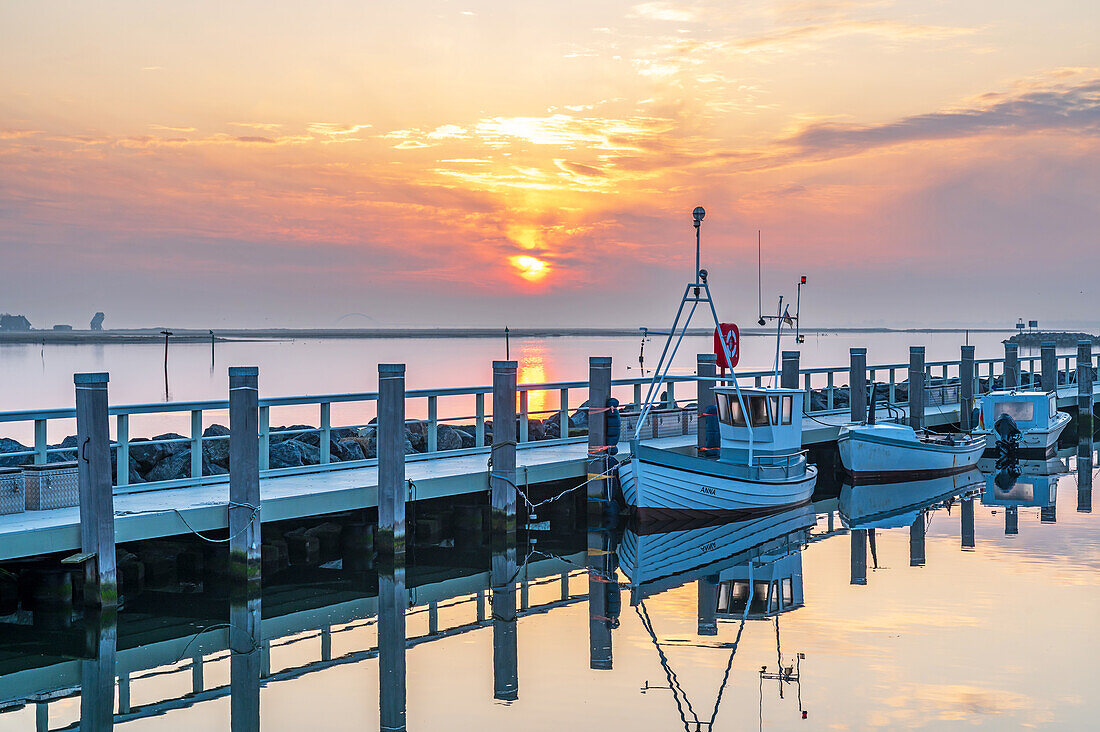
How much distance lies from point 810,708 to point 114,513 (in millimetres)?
8714

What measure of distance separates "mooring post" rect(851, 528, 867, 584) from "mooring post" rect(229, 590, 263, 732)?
361 inches

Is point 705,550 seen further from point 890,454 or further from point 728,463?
point 890,454

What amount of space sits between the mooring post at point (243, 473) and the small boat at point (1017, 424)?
993 inches

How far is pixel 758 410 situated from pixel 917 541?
386 cm

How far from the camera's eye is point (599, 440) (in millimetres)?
20703

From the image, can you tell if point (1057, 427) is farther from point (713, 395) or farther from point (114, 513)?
point (114, 513)

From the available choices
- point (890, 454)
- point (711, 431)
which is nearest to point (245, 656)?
point (711, 431)

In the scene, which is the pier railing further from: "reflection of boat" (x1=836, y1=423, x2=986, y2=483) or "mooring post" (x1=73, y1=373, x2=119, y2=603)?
"reflection of boat" (x1=836, y1=423, x2=986, y2=483)

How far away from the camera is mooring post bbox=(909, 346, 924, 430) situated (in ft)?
107

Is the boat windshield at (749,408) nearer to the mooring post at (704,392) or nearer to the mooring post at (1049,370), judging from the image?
the mooring post at (704,392)

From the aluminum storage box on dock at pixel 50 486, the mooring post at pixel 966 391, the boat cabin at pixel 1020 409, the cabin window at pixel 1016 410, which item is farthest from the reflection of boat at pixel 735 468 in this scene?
the mooring post at pixel 966 391

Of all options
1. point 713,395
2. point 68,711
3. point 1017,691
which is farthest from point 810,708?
point 713,395

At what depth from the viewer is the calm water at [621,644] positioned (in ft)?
37.6

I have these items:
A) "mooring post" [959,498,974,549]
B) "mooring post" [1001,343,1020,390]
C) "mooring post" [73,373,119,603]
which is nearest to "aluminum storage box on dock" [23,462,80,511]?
"mooring post" [73,373,119,603]
